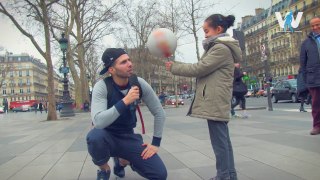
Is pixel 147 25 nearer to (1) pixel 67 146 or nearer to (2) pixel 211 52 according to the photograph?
(1) pixel 67 146

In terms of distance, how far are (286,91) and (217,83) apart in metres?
19.9

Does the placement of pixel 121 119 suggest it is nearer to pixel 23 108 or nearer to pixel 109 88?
pixel 109 88

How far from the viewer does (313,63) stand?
6.70 m

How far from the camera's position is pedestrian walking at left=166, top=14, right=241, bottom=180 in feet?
12.4

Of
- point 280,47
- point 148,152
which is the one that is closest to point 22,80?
point 280,47

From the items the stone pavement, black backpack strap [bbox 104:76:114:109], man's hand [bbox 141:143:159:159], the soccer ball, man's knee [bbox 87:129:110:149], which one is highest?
the soccer ball

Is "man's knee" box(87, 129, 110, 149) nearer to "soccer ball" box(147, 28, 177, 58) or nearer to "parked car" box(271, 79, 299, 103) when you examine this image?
"soccer ball" box(147, 28, 177, 58)

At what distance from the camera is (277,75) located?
8525cm

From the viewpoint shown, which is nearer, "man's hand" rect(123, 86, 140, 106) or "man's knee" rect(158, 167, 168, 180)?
"man's hand" rect(123, 86, 140, 106)

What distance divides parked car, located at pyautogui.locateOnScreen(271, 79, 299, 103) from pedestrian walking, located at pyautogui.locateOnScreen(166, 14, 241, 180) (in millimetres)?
19230

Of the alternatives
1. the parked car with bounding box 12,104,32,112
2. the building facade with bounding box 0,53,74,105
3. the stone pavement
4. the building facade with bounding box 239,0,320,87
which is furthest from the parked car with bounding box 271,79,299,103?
the building facade with bounding box 0,53,74,105

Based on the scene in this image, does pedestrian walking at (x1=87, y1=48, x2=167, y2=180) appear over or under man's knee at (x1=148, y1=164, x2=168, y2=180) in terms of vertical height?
over

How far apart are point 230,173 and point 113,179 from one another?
1382mm

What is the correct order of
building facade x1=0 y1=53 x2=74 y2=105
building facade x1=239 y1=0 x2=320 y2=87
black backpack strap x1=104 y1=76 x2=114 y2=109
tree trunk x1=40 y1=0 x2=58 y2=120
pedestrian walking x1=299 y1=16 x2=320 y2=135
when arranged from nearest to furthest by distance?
black backpack strap x1=104 y1=76 x2=114 y2=109, pedestrian walking x1=299 y1=16 x2=320 y2=135, tree trunk x1=40 y1=0 x2=58 y2=120, building facade x1=239 y1=0 x2=320 y2=87, building facade x1=0 y1=53 x2=74 y2=105
